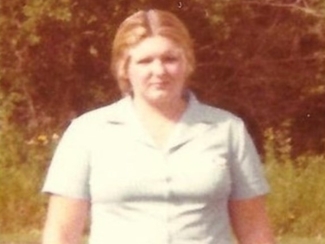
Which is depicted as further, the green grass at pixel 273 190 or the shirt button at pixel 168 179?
the green grass at pixel 273 190

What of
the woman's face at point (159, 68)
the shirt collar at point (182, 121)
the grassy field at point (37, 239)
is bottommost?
the grassy field at point (37, 239)

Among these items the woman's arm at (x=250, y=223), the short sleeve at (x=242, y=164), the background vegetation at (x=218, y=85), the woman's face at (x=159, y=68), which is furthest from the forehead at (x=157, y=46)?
the background vegetation at (x=218, y=85)

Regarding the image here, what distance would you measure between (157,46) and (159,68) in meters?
0.03

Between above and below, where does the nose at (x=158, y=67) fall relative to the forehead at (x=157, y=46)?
below

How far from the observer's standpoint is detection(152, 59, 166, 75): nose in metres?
1.47

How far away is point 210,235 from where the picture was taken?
4.83 feet

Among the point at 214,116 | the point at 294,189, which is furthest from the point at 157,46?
the point at 294,189

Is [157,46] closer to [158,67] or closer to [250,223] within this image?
[158,67]

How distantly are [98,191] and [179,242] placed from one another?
132mm

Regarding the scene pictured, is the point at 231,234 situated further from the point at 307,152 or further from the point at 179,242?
the point at 307,152

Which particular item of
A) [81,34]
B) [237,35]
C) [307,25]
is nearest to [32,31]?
[81,34]

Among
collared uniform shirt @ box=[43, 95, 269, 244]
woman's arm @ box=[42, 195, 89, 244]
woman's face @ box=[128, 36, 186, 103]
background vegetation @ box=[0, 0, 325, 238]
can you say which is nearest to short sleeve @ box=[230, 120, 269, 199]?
collared uniform shirt @ box=[43, 95, 269, 244]

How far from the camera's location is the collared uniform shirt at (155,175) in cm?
148

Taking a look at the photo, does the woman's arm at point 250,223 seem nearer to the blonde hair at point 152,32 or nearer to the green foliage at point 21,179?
the blonde hair at point 152,32
